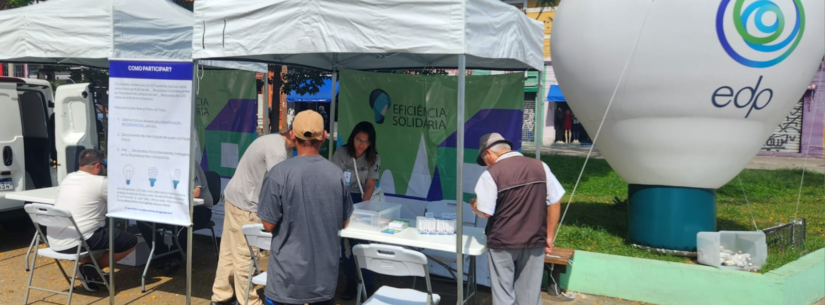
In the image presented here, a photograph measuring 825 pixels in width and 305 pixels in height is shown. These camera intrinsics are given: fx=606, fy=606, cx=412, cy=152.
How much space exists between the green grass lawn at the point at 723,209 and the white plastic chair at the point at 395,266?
9.96 ft

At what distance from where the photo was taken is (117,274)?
5.68 meters

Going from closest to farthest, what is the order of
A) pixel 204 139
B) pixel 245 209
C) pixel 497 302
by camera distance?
pixel 497 302
pixel 245 209
pixel 204 139

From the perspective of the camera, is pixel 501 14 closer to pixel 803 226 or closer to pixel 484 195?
pixel 484 195

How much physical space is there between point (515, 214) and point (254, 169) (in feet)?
6.32

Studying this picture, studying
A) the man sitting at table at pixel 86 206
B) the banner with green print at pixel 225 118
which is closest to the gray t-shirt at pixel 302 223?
the man sitting at table at pixel 86 206

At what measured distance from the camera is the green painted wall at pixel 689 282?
4.86 metres

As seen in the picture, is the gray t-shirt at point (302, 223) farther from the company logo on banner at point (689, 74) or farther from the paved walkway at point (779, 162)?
the paved walkway at point (779, 162)

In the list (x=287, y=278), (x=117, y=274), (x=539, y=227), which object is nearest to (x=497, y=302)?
(x=539, y=227)

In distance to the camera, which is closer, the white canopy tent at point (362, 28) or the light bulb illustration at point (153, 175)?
the white canopy tent at point (362, 28)

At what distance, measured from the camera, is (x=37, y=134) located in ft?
22.6

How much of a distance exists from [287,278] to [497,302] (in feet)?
4.61

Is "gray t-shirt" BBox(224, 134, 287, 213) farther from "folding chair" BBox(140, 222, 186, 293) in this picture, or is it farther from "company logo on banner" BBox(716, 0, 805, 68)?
"company logo on banner" BBox(716, 0, 805, 68)

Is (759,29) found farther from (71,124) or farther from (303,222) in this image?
(71,124)

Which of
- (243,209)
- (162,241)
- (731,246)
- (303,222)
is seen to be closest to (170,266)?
(162,241)
